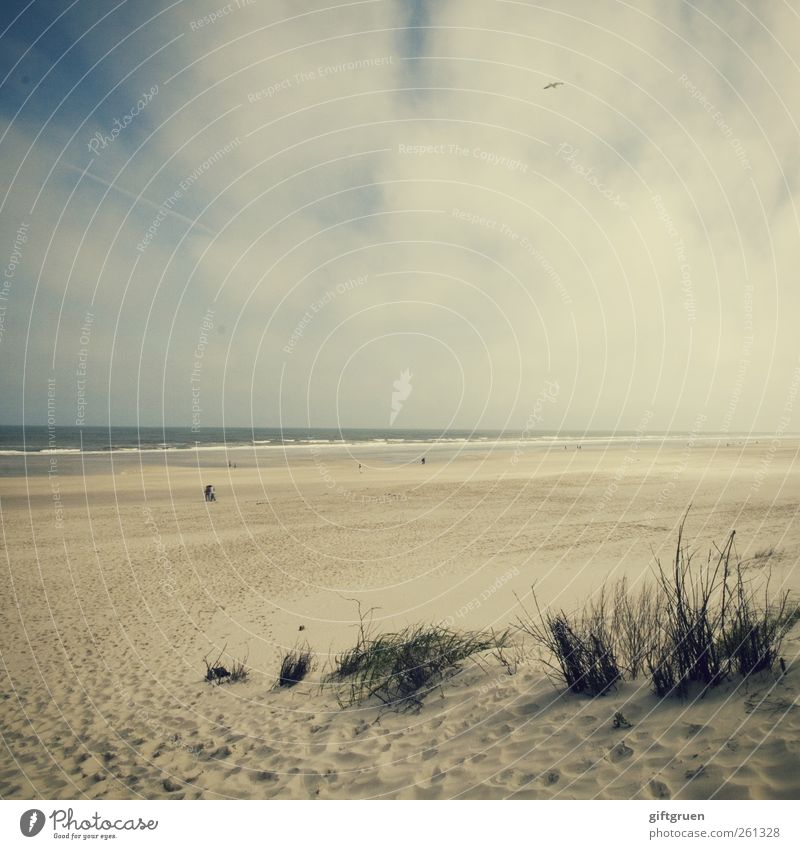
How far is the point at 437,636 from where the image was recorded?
5754 mm

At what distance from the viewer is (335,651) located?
6.70 meters

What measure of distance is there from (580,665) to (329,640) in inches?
166

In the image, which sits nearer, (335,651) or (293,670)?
(293,670)

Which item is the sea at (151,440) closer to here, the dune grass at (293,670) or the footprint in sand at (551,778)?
the dune grass at (293,670)

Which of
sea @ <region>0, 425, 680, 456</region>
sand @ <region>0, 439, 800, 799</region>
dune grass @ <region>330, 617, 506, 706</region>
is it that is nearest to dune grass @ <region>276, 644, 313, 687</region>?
sand @ <region>0, 439, 800, 799</region>

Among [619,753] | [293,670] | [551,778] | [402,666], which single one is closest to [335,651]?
[293,670]

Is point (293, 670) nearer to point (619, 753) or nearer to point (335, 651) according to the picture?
point (335, 651)

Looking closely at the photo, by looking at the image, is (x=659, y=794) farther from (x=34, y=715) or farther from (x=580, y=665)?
(x=34, y=715)

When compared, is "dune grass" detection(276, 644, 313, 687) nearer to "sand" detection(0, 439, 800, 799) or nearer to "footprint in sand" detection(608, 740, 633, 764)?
"sand" detection(0, 439, 800, 799)

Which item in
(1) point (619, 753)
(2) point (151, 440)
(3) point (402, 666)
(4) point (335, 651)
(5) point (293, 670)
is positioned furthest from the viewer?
(2) point (151, 440)

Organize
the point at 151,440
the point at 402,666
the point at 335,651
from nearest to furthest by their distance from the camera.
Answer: the point at 402,666, the point at 335,651, the point at 151,440
